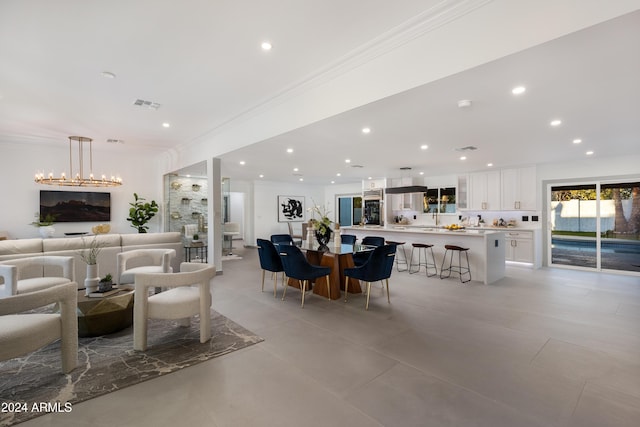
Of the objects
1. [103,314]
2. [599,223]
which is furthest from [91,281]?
[599,223]

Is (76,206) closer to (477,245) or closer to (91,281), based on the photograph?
(91,281)

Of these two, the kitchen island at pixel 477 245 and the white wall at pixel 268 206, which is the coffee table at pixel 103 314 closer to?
the kitchen island at pixel 477 245

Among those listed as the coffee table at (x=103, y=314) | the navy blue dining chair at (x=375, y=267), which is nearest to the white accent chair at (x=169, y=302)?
the coffee table at (x=103, y=314)

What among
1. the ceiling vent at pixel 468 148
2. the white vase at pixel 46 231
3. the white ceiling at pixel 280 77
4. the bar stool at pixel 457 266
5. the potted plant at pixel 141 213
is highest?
the white ceiling at pixel 280 77

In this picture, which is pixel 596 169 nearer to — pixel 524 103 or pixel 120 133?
pixel 524 103

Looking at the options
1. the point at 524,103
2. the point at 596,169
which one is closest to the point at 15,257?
the point at 524,103

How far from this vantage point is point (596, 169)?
6.91m

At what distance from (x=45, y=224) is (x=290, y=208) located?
793 cm

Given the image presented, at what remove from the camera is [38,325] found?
7.64 ft

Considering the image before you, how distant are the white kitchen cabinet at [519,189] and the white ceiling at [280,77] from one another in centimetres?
189

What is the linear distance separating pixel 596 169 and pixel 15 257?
11312 millimetres

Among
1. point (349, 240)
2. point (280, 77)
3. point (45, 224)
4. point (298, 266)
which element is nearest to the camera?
point (280, 77)

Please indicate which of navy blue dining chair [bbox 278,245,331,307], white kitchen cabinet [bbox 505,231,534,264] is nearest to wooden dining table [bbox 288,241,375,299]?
navy blue dining chair [bbox 278,245,331,307]

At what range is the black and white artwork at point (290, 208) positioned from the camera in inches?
501
